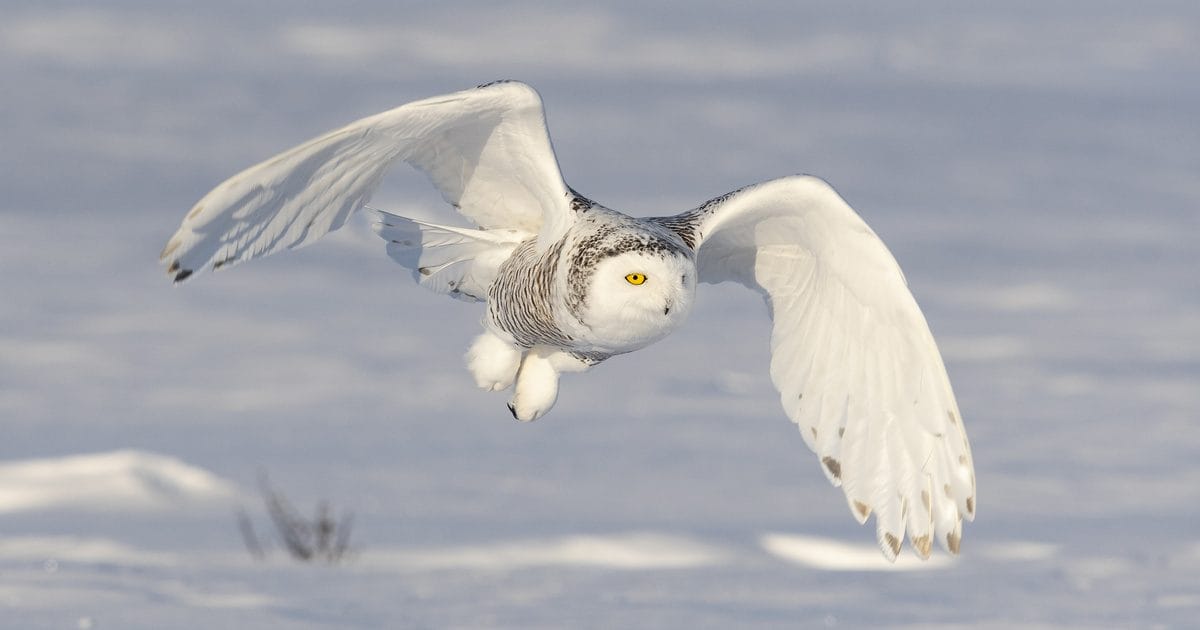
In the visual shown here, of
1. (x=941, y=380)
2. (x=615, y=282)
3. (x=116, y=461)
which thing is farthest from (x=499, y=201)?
(x=116, y=461)

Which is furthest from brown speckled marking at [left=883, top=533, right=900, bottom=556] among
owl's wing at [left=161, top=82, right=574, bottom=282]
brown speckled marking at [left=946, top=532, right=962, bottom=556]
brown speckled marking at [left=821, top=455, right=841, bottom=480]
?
owl's wing at [left=161, top=82, right=574, bottom=282]

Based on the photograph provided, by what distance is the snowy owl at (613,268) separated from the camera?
6613mm

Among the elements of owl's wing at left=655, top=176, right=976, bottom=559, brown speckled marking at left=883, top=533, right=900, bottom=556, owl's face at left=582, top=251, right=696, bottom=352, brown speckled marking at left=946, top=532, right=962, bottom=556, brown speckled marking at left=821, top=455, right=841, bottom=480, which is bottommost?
brown speckled marking at left=883, top=533, right=900, bottom=556

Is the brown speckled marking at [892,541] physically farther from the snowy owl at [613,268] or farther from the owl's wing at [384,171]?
the owl's wing at [384,171]

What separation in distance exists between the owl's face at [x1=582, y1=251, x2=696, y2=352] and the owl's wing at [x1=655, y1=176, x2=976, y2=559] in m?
0.89

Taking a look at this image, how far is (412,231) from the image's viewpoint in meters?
8.41

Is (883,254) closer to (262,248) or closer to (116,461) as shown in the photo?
(262,248)

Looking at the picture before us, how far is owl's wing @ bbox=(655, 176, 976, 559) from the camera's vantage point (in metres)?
7.80

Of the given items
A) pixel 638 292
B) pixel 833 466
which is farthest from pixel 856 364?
pixel 638 292

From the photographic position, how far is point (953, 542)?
782 centimetres

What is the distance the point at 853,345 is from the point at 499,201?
7.35 ft

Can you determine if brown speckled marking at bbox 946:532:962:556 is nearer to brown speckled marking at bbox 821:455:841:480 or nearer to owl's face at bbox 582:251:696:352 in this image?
brown speckled marking at bbox 821:455:841:480

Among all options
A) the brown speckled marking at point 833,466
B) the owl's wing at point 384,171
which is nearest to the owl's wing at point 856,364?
the brown speckled marking at point 833,466

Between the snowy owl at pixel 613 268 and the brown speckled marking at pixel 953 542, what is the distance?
2cm
